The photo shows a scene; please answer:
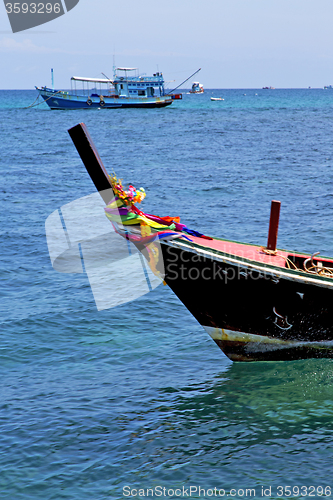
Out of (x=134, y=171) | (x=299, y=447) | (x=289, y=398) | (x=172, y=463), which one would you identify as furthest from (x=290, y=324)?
(x=134, y=171)

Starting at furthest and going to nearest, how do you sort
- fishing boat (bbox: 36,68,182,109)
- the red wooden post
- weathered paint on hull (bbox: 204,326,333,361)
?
fishing boat (bbox: 36,68,182,109)
the red wooden post
weathered paint on hull (bbox: 204,326,333,361)

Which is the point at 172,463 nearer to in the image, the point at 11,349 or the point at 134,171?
the point at 11,349

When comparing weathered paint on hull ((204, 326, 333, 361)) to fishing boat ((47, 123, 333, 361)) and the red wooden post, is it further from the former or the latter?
the red wooden post

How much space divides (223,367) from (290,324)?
73.0 inches

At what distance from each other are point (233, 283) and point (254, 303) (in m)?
0.55

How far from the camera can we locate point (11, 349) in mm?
10906

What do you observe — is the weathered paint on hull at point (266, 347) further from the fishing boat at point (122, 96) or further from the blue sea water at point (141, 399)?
the fishing boat at point (122, 96)

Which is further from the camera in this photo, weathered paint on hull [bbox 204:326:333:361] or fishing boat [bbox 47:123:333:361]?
weathered paint on hull [bbox 204:326:333:361]

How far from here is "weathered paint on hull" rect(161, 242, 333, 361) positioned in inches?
332

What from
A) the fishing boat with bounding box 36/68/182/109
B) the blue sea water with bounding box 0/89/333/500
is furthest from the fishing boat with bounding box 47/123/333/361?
the fishing boat with bounding box 36/68/182/109

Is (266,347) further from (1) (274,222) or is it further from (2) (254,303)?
(1) (274,222)

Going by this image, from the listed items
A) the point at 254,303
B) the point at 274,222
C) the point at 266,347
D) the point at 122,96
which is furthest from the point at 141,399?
the point at 122,96

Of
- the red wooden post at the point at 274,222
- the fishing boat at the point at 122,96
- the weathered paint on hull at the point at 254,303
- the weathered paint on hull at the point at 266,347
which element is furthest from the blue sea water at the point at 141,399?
the fishing boat at the point at 122,96

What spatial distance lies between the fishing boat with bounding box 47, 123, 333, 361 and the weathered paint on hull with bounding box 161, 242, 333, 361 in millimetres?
17
